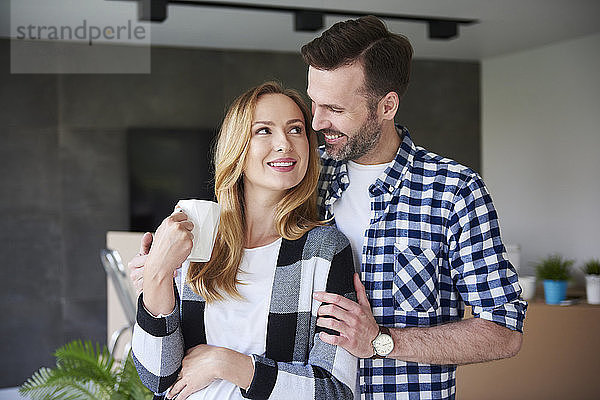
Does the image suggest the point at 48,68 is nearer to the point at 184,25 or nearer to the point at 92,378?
the point at 184,25

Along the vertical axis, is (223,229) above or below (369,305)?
above

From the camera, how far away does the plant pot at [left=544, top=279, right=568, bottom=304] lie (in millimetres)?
3904

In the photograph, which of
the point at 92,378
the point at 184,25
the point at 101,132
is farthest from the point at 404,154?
the point at 101,132

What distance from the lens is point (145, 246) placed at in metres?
1.75

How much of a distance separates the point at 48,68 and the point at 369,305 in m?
4.84

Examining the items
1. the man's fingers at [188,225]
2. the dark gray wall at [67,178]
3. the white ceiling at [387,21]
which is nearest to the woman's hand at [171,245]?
the man's fingers at [188,225]

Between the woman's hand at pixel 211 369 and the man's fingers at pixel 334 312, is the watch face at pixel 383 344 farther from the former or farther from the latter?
the woman's hand at pixel 211 369

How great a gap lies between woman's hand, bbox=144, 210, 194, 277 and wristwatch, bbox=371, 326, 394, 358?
0.44 metres

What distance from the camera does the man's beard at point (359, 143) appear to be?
178cm

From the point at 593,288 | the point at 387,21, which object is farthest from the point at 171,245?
the point at 387,21

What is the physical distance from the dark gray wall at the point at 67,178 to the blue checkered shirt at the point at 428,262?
459cm

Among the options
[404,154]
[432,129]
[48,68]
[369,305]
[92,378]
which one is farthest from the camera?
[432,129]

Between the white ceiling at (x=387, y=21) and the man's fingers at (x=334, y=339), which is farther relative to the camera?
the white ceiling at (x=387, y=21)

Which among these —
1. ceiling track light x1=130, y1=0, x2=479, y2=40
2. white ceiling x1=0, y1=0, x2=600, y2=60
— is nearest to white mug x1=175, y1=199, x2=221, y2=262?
ceiling track light x1=130, y1=0, x2=479, y2=40
